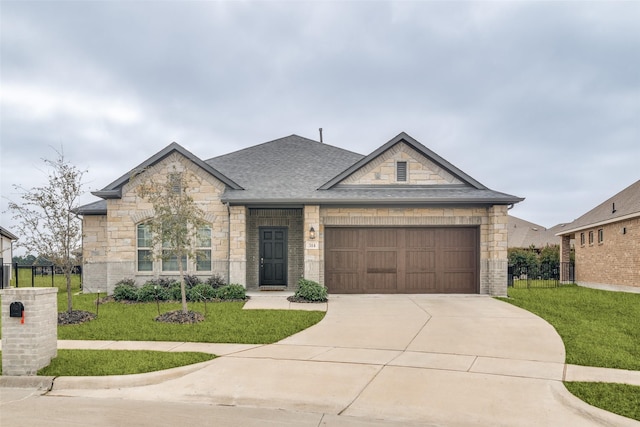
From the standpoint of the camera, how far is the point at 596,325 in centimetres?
1094

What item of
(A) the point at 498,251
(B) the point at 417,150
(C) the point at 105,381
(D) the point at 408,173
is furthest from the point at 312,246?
(C) the point at 105,381

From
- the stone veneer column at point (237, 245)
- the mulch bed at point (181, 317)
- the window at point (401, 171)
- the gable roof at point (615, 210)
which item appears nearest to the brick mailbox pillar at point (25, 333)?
the mulch bed at point (181, 317)

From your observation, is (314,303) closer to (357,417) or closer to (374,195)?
(374,195)

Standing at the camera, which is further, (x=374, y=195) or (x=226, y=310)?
(x=374, y=195)

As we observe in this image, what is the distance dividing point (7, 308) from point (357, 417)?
5.79 meters

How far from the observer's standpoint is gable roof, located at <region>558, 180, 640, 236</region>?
20562 mm

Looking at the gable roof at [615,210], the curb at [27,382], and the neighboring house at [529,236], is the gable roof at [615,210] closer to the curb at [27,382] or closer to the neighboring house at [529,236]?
the neighboring house at [529,236]

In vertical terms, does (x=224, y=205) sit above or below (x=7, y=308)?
above

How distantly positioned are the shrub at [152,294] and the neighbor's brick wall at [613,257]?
20.8 metres

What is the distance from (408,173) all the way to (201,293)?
883 centimetres

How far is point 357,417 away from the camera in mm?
5238

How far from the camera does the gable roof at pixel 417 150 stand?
53.0 ft

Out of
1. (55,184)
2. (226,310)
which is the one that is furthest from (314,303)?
(55,184)

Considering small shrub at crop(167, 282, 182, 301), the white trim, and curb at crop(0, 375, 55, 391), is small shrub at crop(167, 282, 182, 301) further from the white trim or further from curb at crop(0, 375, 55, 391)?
the white trim
